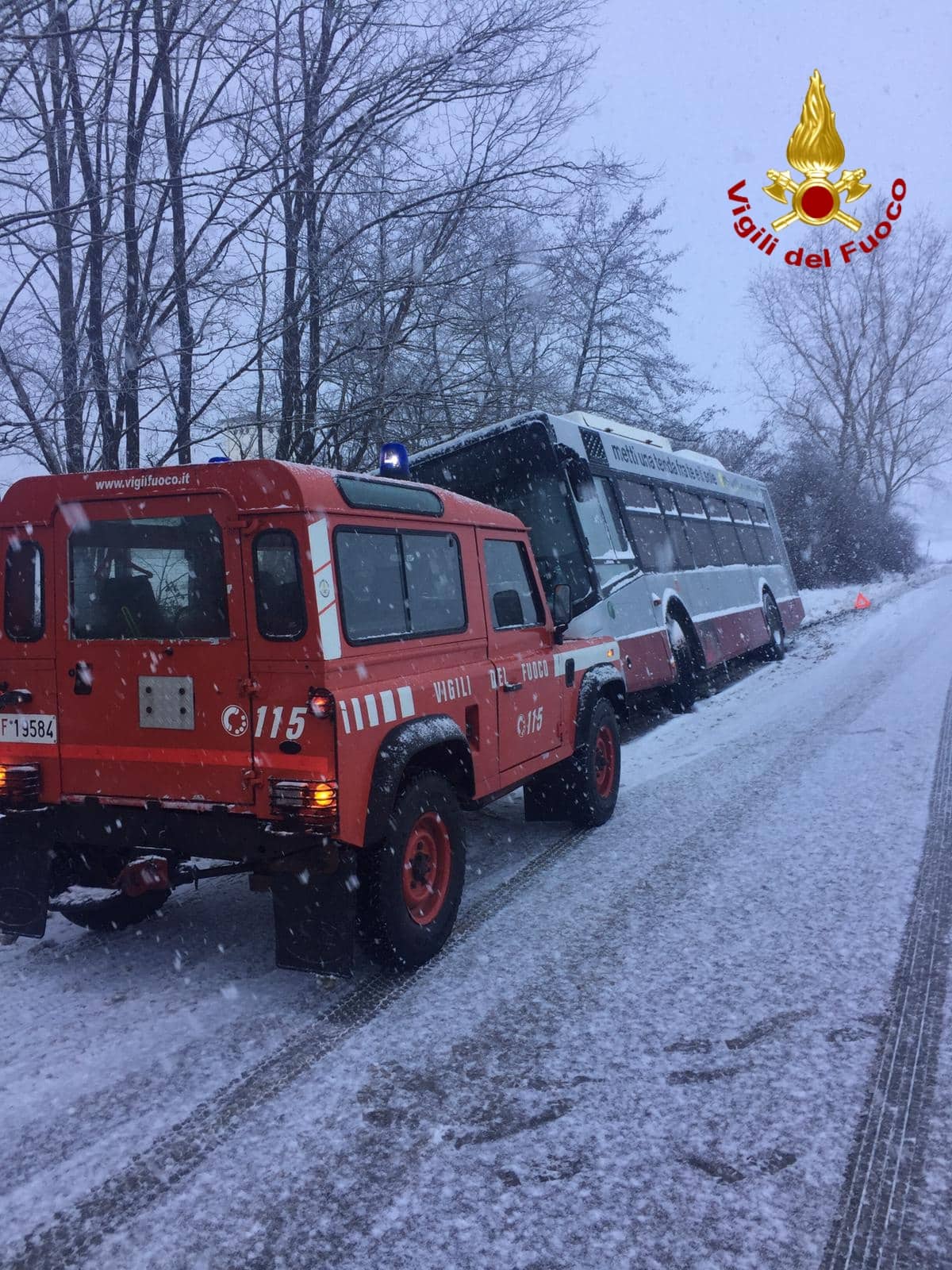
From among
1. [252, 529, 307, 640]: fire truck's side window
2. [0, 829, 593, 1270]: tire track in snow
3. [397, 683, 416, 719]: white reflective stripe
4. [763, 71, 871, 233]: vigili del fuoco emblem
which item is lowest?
[0, 829, 593, 1270]: tire track in snow

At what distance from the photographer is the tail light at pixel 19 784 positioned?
4.10m

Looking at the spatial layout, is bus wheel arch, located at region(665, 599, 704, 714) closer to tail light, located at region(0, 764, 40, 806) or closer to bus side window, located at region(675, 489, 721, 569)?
bus side window, located at region(675, 489, 721, 569)

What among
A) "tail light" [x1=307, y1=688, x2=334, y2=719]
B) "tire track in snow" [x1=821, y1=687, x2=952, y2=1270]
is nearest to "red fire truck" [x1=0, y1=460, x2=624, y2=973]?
"tail light" [x1=307, y1=688, x2=334, y2=719]

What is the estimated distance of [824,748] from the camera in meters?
8.17

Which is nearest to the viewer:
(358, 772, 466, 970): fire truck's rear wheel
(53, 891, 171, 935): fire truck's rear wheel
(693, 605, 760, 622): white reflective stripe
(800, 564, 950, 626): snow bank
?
(358, 772, 466, 970): fire truck's rear wheel

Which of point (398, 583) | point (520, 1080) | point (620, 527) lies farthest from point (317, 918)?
point (620, 527)

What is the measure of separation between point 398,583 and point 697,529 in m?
8.83

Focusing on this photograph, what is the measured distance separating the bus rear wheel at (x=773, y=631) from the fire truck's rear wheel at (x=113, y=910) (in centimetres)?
1216

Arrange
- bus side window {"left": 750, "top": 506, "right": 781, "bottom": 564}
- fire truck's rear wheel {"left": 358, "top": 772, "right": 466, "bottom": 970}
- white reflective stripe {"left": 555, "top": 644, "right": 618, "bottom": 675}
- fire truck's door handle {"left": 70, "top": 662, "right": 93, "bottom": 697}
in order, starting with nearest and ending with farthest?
fire truck's rear wheel {"left": 358, "top": 772, "right": 466, "bottom": 970}, fire truck's door handle {"left": 70, "top": 662, "right": 93, "bottom": 697}, white reflective stripe {"left": 555, "top": 644, "right": 618, "bottom": 675}, bus side window {"left": 750, "top": 506, "right": 781, "bottom": 564}

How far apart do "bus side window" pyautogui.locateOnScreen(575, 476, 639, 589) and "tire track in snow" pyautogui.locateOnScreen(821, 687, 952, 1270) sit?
475cm

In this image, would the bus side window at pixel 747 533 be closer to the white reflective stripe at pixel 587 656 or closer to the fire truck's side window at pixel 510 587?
the white reflective stripe at pixel 587 656

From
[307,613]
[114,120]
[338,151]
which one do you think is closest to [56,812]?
[307,613]

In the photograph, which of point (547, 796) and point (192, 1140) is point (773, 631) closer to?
point (547, 796)

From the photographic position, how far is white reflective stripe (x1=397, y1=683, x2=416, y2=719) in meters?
4.11
